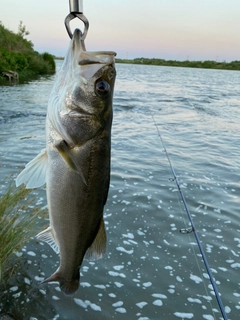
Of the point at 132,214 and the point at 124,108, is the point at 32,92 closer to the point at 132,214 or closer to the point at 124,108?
the point at 124,108

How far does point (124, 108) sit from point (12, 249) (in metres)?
16.7

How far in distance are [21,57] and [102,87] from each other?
38797 millimetres

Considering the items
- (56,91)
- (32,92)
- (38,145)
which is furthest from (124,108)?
(56,91)

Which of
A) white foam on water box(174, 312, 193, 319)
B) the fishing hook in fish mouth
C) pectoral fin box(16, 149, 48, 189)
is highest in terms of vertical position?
the fishing hook in fish mouth

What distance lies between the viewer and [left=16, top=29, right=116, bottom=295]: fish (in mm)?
2105

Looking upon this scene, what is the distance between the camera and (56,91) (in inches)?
87.0

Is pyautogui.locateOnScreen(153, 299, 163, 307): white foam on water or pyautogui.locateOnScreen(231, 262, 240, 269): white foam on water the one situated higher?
pyautogui.locateOnScreen(231, 262, 240, 269): white foam on water

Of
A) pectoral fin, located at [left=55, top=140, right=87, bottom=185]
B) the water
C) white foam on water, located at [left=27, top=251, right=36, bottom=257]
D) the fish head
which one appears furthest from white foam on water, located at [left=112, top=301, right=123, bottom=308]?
the fish head

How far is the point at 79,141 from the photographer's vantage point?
2.11 meters

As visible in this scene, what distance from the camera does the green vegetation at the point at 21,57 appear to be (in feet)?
116

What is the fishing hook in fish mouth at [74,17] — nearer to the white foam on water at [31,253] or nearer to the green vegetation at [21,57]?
the white foam on water at [31,253]

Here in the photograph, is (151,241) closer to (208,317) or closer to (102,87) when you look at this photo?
(208,317)

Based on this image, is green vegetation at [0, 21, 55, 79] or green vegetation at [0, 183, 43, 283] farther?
green vegetation at [0, 21, 55, 79]

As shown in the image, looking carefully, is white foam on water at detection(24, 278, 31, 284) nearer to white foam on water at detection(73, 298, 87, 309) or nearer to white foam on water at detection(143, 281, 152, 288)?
white foam on water at detection(73, 298, 87, 309)
